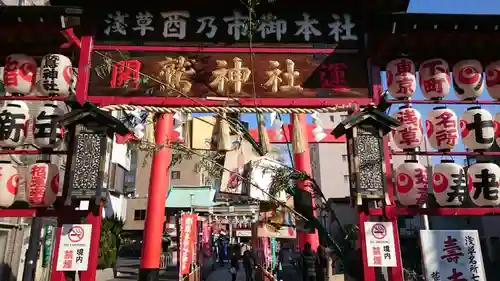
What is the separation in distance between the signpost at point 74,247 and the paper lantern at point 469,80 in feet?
26.7

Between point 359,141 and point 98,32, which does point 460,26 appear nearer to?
point 359,141

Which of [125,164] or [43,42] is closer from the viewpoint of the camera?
[43,42]

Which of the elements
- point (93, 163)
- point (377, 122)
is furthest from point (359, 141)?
point (93, 163)

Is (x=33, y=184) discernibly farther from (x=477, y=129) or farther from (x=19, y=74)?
(x=477, y=129)

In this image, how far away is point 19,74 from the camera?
7875mm

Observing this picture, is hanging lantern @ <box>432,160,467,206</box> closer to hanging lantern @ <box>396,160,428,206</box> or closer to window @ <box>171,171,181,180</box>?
hanging lantern @ <box>396,160,428,206</box>

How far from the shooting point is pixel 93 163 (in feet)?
23.0

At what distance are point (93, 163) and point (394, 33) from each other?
262 inches

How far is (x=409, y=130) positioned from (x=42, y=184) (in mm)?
7325

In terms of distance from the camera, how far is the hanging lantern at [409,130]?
7.51m

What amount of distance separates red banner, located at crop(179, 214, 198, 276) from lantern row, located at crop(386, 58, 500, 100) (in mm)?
8562

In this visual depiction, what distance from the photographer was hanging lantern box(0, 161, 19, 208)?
705 centimetres

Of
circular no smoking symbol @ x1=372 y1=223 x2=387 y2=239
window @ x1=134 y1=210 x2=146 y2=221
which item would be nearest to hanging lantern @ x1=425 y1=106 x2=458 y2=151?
circular no smoking symbol @ x1=372 y1=223 x2=387 y2=239

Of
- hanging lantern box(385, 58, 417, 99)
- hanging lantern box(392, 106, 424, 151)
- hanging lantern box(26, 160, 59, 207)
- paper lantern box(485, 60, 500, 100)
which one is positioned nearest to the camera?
hanging lantern box(26, 160, 59, 207)
